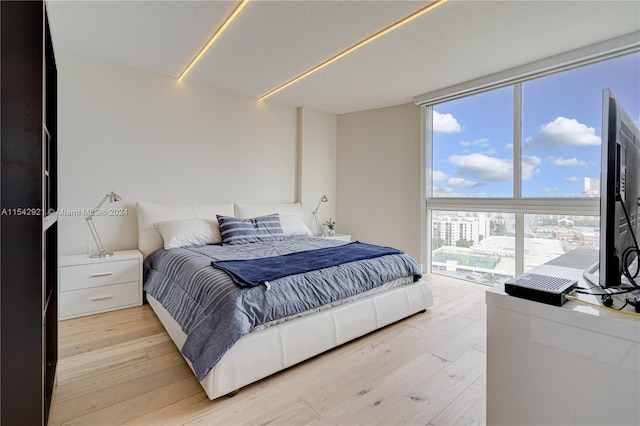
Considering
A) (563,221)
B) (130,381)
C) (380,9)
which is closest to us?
(130,381)

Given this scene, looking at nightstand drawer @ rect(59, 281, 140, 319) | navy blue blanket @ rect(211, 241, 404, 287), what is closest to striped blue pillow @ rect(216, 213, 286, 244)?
navy blue blanket @ rect(211, 241, 404, 287)

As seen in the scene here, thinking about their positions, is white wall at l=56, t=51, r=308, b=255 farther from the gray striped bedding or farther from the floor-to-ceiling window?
the floor-to-ceiling window

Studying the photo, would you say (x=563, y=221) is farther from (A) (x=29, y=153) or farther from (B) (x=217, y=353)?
(A) (x=29, y=153)

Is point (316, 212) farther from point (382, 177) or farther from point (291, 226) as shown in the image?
point (382, 177)

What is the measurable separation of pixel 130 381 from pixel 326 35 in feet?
9.85

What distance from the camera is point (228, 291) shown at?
5.79 ft

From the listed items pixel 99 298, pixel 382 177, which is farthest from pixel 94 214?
pixel 382 177

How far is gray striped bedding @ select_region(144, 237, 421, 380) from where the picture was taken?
1662 mm

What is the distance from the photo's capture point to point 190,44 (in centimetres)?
284

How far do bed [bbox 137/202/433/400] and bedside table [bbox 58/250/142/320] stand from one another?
0.15 metres

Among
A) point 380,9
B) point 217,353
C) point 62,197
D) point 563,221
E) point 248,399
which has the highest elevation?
point 380,9

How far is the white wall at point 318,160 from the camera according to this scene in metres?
4.83

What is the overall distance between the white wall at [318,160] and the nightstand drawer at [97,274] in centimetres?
257

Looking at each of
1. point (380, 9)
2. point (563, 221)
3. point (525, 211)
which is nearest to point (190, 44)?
point (380, 9)
